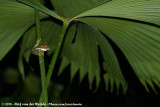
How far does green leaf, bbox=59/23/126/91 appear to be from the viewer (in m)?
1.13

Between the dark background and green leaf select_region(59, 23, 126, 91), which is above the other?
green leaf select_region(59, 23, 126, 91)

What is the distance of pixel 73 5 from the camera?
35.2 inches

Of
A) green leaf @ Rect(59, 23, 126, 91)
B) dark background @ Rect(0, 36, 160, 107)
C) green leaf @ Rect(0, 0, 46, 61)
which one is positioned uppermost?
green leaf @ Rect(0, 0, 46, 61)

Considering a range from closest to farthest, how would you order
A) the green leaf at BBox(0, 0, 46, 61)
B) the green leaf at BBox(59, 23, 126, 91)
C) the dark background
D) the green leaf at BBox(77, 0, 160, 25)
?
the green leaf at BBox(77, 0, 160, 25)
the green leaf at BBox(0, 0, 46, 61)
the green leaf at BBox(59, 23, 126, 91)
the dark background

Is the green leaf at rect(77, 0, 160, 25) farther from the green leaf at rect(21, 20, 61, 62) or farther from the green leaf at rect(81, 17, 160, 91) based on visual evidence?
the green leaf at rect(21, 20, 61, 62)

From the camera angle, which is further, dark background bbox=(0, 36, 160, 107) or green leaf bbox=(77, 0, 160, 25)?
dark background bbox=(0, 36, 160, 107)

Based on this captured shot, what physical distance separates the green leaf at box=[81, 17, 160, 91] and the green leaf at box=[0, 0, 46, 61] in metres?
0.28

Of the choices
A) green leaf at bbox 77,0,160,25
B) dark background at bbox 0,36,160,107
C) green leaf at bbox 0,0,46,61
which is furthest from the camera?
dark background at bbox 0,36,160,107

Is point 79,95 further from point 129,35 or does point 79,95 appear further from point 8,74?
point 129,35

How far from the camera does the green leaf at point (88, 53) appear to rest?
3.71 ft

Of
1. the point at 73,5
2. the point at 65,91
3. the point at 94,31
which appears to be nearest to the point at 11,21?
the point at 73,5

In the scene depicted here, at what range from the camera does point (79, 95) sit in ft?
7.34

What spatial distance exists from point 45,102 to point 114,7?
16.3 inches

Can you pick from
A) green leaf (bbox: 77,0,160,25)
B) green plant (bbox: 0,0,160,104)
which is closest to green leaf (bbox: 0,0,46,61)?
green plant (bbox: 0,0,160,104)
